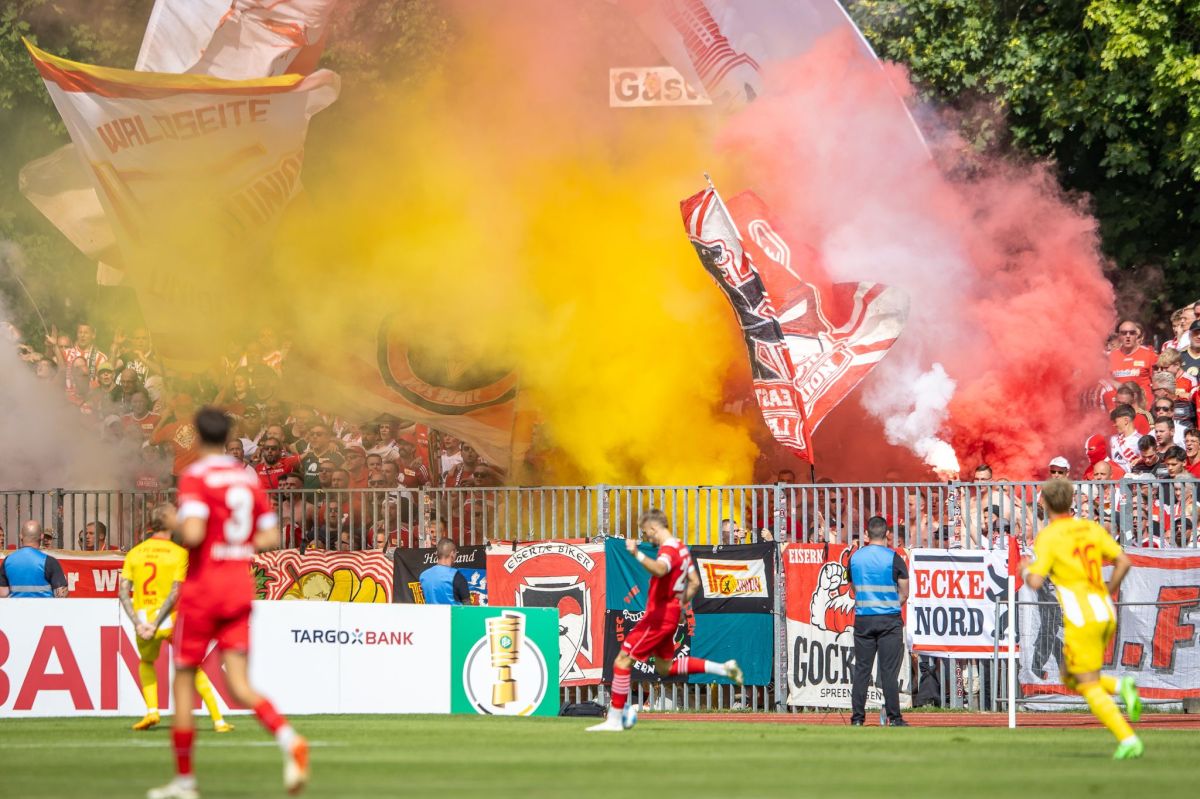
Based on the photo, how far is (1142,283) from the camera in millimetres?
26734

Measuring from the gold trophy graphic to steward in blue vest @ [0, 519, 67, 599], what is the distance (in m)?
5.04

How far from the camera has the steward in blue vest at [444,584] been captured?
20.1m

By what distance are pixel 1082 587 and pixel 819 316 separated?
1174 cm

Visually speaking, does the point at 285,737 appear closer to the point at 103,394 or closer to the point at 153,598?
the point at 153,598

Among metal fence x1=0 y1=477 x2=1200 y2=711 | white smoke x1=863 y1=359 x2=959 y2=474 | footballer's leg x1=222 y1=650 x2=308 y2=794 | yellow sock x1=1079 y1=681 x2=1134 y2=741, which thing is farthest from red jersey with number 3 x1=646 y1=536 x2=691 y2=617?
white smoke x1=863 y1=359 x2=959 y2=474

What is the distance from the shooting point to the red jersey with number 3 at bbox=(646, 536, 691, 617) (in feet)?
51.6

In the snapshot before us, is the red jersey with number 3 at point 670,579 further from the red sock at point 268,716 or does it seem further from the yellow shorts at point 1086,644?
the red sock at point 268,716

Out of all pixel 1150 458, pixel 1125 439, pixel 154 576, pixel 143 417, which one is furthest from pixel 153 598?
pixel 1125 439

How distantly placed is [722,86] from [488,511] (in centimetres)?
856

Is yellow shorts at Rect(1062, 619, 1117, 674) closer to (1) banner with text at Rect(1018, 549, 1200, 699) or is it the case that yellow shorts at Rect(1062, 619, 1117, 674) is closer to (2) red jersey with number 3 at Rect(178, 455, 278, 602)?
(2) red jersey with number 3 at Rect(178, 455, 278, 602)

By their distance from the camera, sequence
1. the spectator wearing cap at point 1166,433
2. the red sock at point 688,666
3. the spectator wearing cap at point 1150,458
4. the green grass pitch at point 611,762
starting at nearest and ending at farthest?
the green grass pitch at point 611,762
the red sock at point 688,666
the spectator wearing cap at point 1150,458
the spectator wearing cap at point 1166,433

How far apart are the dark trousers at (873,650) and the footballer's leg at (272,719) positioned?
30.8ft

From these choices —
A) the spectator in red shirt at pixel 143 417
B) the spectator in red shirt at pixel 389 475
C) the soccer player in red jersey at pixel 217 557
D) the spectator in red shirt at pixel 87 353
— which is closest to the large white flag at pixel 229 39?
the spectator in red shirt at pixel 87 353

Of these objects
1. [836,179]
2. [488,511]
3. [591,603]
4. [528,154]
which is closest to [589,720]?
[591,603]
